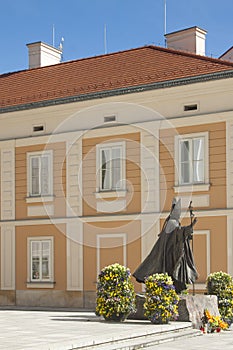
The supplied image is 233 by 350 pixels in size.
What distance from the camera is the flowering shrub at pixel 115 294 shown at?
15438 mm

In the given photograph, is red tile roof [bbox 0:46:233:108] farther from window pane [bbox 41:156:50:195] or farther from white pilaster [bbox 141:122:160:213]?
window pane [bbox 41:156:50:195]

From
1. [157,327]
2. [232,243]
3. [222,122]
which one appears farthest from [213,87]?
[157,327]

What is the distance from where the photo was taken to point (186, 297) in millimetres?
15586

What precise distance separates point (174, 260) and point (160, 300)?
1387mm

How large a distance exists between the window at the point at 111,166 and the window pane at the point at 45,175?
196 cm

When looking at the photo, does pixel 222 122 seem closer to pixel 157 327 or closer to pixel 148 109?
pixel 148 109

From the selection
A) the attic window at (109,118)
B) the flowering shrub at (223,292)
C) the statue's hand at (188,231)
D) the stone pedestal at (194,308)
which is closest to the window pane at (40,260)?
the attic window at (109,118)

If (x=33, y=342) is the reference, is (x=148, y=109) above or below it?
above

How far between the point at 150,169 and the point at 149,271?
6.61 m

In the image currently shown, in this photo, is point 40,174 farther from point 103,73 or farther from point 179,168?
point 179,168

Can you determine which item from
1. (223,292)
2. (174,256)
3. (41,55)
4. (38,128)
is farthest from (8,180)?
(223,292)

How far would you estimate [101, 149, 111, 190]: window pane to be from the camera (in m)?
23.5

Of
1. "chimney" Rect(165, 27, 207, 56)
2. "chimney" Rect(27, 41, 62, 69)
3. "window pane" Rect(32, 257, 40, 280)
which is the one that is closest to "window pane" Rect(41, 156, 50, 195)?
"window pane" Rect(32, 257, 40, 280)

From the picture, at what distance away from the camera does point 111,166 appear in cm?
2341
